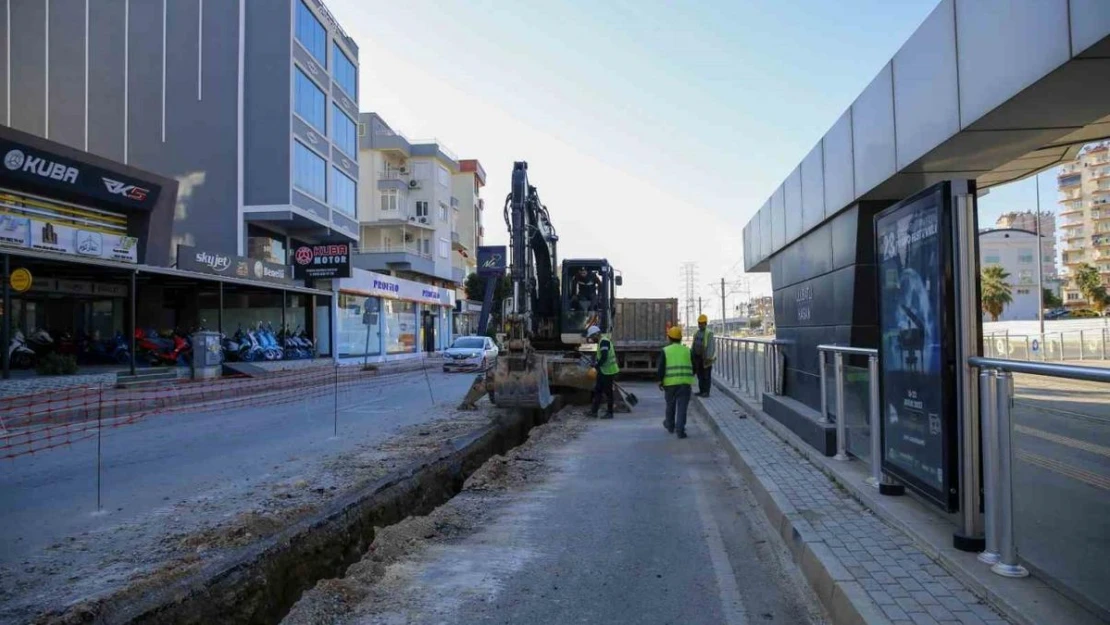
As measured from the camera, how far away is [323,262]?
35531mm

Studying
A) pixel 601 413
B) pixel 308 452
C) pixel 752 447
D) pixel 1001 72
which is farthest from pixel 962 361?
pixel 601 413

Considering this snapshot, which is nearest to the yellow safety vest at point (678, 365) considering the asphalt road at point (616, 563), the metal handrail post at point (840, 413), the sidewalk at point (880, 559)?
the asphalt road at point (616, 563)

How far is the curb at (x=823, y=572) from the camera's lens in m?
4.00

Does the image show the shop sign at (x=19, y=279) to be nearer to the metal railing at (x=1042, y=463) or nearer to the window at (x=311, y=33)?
the metal railing at (x=1042, y=463)

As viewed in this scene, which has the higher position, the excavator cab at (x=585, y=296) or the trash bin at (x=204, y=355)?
the excavator cab at (x=585, y=296)

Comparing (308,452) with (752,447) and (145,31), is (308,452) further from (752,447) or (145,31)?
(145,31)

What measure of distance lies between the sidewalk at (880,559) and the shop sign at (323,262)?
29.7 m

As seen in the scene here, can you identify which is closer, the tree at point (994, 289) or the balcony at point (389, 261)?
the tree at point (994, 289)

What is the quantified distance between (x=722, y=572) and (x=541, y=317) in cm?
1405

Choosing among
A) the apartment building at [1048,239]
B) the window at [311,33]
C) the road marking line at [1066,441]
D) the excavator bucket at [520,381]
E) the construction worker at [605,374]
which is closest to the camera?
the road marking line at [1066,441]

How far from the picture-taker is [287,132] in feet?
116

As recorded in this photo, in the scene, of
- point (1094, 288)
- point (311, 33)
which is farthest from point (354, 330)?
point (1094, 288)

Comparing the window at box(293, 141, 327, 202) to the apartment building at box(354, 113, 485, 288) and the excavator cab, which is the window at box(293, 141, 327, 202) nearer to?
the apartment building at box(354, 113, 485, 288)

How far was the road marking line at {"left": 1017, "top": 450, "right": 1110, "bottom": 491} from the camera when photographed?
327 centimetres
